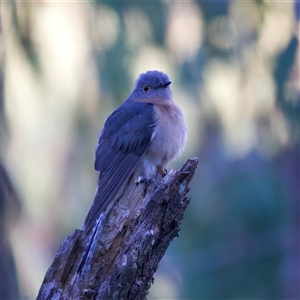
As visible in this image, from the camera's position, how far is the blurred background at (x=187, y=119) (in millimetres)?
8180

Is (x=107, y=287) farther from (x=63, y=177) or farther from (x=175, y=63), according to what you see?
(x=63, y=177)

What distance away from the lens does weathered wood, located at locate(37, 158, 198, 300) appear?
3.88 meters

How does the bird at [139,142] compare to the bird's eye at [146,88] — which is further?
the bird's eye at [146,88]

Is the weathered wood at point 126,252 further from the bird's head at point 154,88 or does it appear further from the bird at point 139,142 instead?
the bird's head at point 154,88

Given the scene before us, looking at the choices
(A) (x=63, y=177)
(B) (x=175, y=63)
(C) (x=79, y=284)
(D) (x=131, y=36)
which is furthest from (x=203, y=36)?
(C) (x=79, y=284)

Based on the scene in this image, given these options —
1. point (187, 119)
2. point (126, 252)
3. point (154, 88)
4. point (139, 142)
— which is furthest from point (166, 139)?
point (187, 119)

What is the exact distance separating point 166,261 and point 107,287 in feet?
28.1

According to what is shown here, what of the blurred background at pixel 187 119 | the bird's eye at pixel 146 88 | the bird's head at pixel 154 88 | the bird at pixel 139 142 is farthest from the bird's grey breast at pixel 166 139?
the blurred background at pixel 187 119

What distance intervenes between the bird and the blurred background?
172cm

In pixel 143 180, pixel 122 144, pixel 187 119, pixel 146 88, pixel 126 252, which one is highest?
pixel 146 88

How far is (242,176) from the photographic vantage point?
1161 cm

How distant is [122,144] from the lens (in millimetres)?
5840

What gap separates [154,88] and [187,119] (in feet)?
11.7

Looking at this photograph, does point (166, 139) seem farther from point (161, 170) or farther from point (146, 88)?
point (146, 88)
